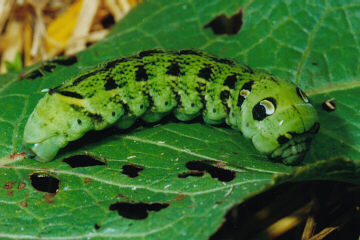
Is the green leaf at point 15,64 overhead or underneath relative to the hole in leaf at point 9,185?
overhead

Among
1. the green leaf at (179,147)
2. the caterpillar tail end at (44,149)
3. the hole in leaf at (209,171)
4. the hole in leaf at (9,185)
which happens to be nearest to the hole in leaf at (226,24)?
the green leaf at (179,147)

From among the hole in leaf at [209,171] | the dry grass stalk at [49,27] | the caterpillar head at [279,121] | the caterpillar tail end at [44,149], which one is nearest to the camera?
the hole in leaf at [209,171]

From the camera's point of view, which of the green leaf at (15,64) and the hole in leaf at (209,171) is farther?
the green leaf at (15,64)

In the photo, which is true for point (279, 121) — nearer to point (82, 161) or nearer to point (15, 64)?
→ point (82, 161)

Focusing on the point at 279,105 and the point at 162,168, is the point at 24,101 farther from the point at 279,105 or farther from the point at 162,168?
the point at 279,105

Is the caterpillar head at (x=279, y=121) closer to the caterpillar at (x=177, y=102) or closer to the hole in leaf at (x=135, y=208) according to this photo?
the caterpillar at (x=177, y=102)

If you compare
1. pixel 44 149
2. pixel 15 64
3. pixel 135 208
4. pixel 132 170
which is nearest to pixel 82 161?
pixel 44 149

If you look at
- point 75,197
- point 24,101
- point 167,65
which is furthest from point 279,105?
point 24,101

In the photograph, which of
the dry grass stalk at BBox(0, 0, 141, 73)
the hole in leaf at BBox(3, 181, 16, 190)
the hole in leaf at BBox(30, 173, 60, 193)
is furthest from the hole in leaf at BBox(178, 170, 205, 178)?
the dry grass stalk at BBox(0, 0, 141, 73)
